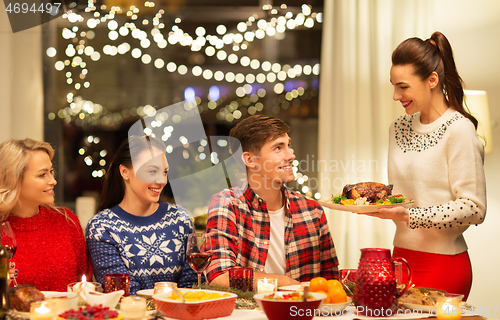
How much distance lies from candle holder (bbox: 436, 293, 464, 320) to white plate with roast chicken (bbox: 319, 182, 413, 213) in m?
0.77

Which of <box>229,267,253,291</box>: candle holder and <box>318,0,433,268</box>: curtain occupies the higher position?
<box>318,0,433,268</box>: curtain

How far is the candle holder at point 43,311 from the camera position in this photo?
3.85ft

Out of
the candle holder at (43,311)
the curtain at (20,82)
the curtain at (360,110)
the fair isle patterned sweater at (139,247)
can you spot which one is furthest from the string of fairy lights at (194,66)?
the candle holder at (43,311)

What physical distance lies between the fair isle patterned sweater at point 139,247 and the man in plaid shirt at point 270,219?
205 mm

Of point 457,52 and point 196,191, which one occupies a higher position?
point 457,52

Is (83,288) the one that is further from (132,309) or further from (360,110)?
(360,110)

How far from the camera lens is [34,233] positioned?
212cm

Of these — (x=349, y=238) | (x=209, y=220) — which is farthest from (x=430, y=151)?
(x=349, y=238)

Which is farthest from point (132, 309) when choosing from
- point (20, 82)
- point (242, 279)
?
point (20, 82)

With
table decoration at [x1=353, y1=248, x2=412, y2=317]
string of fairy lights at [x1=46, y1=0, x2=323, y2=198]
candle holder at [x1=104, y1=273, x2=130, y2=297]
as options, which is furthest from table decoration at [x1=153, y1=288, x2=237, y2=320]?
string of fairy lights at [x1=46, y1=0, x2=323, y2=198]

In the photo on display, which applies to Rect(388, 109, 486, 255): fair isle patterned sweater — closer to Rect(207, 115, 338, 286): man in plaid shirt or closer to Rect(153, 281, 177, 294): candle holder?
Rect(207, 115, 338, 286): man in plaid shirt

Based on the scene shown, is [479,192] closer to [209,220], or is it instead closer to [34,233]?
[209,220]

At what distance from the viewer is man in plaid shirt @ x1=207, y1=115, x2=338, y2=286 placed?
2.26 meters

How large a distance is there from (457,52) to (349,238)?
1541mm
